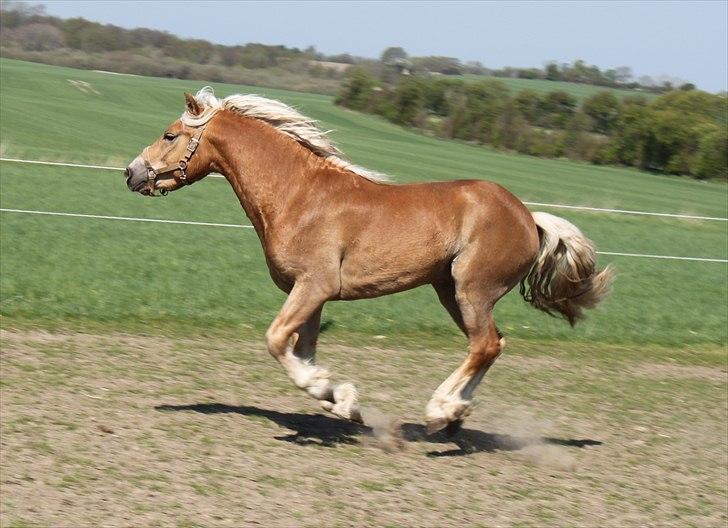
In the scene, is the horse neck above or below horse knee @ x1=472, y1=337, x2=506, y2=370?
above

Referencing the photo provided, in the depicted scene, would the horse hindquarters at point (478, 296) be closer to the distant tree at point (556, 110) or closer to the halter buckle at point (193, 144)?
the halter buckle at point (193, 144)

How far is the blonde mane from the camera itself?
7.76 metres

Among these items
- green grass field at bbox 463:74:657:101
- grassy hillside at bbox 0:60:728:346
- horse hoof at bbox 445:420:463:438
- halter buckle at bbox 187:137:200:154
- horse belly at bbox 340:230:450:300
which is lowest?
grassy hillside at bbox 0:60:728:346

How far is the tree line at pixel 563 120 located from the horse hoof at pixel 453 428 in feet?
131

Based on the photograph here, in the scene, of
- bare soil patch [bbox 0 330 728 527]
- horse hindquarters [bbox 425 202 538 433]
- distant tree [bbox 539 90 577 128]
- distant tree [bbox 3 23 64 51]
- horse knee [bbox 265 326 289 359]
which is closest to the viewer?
bare soil patch [bbox 0 330 728 527]

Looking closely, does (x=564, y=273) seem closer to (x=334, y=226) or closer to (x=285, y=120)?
(x=334, y=226)

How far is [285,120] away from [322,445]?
7.29ft

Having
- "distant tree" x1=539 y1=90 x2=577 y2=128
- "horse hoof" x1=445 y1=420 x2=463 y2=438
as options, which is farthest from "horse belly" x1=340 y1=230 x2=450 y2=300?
"distant tree" x1=539 y1=90 x2=577 y2=128

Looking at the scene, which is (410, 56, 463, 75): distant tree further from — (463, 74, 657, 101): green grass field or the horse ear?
the horse ear

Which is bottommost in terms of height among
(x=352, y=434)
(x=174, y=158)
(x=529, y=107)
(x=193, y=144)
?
(x=352, y=434)

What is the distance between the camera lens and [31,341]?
9.93m

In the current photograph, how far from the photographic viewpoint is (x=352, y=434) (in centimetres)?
804

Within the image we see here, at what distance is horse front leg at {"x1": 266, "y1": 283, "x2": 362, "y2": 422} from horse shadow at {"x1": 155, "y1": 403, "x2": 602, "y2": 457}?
0.48 m

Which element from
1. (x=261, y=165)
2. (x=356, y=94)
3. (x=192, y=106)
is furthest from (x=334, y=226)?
(x=356, y=94)
